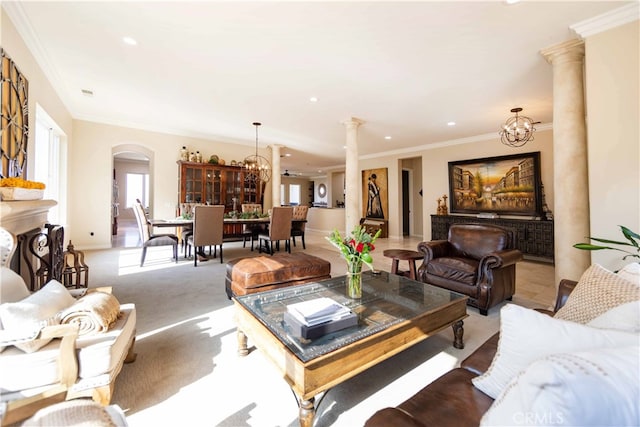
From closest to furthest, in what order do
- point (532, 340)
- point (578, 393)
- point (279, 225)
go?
1. point (578, 393)
2. point (532, 340)
3. point (279, 225)

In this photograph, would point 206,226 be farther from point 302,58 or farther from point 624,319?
point 624,319

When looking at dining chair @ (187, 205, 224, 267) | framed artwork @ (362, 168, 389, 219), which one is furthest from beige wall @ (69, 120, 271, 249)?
framed artwork @ (362, 168, 389, 219)

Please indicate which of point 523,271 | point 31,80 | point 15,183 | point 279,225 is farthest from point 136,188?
point 523,271

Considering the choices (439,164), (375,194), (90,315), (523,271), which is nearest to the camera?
Result: (90,315)

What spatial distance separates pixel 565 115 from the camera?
108 inches

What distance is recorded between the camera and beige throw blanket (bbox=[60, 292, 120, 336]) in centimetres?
134

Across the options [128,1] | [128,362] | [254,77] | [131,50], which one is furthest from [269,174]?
[128,362]

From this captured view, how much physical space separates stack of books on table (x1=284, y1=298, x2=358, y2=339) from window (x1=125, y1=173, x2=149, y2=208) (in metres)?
12.0

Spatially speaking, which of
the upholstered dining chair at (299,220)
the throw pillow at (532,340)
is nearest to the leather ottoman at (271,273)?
the throw pillow at (532,340)

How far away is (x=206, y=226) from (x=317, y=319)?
12.1ft

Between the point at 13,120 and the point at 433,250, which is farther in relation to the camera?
the point at 433,250

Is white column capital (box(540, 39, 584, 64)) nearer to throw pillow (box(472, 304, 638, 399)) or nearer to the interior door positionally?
throw pillow (box(472, 304, 638, 399))

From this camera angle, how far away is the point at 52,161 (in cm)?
464

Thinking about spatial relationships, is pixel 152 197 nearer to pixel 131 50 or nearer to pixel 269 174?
pixel 269 174
